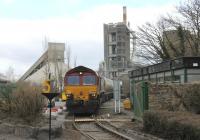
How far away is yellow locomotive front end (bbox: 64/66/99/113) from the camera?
123 ft

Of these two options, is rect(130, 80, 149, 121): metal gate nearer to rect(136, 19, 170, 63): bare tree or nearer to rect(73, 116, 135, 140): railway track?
rect(73, 116, 135, 140): railway track

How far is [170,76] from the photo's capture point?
3162 centimetres

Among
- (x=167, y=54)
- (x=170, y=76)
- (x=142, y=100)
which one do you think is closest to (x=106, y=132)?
(x=142, y=100)

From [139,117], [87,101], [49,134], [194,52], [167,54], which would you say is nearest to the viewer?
[49,134]

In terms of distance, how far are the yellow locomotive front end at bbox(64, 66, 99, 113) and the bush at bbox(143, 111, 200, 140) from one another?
1667cm

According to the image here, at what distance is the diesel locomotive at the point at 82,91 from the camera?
37469 mm

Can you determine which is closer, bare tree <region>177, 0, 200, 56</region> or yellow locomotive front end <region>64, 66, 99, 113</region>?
yellow locomotive front end <region>64, 66, 99, 113</region>

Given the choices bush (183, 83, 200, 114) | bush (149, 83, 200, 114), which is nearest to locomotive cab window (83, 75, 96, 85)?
bush (149, 83, 200, 114)

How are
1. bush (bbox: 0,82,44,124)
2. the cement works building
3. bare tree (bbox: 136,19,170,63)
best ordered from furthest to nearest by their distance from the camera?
bare tree (bbox: 136,19,170,63) < the cement works building < bush (bbox: 0,82,44,124)

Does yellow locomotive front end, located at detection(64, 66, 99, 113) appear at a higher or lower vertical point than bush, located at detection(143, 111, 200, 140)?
higher

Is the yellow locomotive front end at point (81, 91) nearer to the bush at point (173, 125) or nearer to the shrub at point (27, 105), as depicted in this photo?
the shrub at point (27, 105)

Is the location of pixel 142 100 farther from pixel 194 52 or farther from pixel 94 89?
pixel 194 52

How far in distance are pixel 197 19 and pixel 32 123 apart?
36.7m

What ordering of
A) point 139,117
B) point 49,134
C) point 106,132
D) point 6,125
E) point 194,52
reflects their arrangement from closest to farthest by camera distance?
1. point 49,134
2. point 6,125
3. point 106,132
4. point 139,117
5. point 194,52
